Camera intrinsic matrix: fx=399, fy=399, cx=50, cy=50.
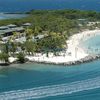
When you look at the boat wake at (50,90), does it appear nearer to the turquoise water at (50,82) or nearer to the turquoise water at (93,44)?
the turquoise water at (50,82)

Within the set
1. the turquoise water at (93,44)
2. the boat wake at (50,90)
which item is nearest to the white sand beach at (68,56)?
the turquoise water at (93,44)

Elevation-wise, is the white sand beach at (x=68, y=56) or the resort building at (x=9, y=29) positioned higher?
the resort building at (x=9, y=29)

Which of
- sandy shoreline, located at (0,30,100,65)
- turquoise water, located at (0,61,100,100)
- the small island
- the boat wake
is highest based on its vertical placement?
the small island

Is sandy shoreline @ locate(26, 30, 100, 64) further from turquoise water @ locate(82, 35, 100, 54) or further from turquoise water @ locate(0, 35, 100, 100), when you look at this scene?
turquoise water @ locate(0, 35, 100, 100)

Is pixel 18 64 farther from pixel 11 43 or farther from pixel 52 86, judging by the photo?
pixel 52 86

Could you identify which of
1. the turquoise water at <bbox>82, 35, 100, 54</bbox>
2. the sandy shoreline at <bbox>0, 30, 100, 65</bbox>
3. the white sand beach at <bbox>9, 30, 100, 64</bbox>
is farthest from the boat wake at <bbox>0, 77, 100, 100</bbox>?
the turquoise water at <bbox>82, 35, 100, 54</bbox>

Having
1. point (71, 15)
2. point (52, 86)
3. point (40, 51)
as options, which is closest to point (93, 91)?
point (52, 86)
